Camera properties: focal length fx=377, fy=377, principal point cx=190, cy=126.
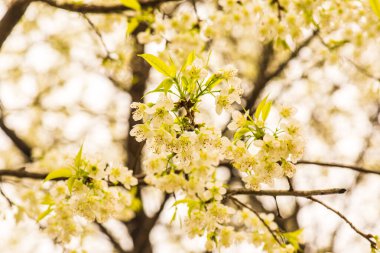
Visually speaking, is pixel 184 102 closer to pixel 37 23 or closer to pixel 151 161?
pixel 151 161

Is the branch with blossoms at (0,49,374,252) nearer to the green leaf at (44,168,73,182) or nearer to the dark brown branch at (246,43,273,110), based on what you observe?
the green leaf at (44,168,73,182)

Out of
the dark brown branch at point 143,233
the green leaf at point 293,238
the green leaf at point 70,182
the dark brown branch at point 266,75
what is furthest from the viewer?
the dark brown branch at point 266,75

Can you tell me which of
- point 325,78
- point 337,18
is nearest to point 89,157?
point 337,18

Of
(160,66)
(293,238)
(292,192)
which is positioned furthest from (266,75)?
(160,66)

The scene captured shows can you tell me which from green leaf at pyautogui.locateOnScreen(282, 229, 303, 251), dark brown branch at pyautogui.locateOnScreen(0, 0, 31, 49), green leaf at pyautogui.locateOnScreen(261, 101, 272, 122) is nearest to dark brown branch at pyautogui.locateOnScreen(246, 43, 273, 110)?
green leaf at pyautogui.locateOnScreen(282, 229, 303, 251)

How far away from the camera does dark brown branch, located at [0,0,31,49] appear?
2.03 metres

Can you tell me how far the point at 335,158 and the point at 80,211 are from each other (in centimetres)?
632

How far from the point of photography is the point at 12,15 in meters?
2.05

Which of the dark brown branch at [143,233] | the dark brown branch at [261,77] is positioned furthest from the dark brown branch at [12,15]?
the dark brown branch at [261,77]

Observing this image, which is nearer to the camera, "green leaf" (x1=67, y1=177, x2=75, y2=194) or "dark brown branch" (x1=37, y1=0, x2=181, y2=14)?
"green leaf" (x1=67, y1=177, x2=75, y2=194)

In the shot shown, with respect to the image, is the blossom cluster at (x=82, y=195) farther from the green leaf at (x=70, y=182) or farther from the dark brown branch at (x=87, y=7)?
the dark brown branch at (x=87, y=7)

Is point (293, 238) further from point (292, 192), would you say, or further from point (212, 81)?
point (212, 81)

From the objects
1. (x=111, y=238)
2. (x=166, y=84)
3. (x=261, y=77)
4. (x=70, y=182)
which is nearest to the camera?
(x=166, y=84)

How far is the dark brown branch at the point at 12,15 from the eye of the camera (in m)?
2.03
